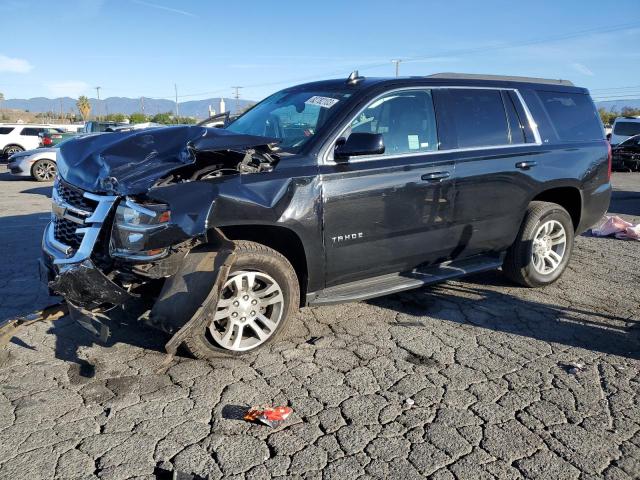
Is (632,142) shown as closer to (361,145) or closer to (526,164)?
(526,164)

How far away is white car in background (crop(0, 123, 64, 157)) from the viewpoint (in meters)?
23.3

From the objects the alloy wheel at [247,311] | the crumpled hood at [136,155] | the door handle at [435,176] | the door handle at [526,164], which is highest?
the crumpled hood at [136,155]

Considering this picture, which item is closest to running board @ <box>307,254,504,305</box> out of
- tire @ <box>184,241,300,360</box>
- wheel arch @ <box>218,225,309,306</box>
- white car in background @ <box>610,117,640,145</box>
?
wheel arch @ <box>218,225,309,306</box>

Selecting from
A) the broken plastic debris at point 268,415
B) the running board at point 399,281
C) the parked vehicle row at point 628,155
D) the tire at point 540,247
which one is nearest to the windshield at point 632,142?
the parked vehicle row at point 628,155

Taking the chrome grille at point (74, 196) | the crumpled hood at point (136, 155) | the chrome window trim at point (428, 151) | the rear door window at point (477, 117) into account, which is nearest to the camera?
the crumpled hood at point (136, 155)

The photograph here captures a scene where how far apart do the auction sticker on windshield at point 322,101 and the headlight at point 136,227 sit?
171cm

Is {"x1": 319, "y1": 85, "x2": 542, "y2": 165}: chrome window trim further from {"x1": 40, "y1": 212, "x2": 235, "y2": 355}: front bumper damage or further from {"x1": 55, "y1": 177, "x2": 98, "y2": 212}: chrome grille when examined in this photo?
{"x1": 55, "y1": 177, "x2": 98, "y2": 212}: chrome grille

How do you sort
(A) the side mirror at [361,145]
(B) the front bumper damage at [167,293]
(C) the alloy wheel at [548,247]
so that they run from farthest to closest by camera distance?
(C) the alloy wheel at [548,247]
(A) the side mirror at [361,145]
(B) the front bumper damage at [167,293]

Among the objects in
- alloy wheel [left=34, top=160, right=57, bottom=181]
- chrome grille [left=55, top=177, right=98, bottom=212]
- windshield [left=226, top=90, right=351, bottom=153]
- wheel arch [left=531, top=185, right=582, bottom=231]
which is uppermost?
windshield [left=226, top=90, right=351, bottom=153]

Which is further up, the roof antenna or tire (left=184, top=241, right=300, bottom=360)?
the roof antenna

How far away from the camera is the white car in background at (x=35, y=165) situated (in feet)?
51.5

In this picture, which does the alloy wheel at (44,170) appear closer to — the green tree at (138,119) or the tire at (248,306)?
the tire at (248,306)

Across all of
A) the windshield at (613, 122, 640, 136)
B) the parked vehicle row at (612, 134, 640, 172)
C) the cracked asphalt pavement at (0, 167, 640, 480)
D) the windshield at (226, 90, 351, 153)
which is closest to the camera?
the cracked asphalt pavement at (0, 167, 640, 480)

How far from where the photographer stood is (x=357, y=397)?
11.1 ft
